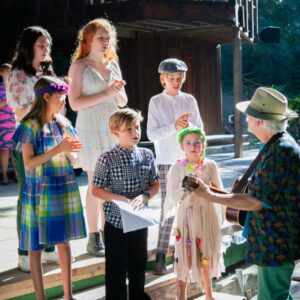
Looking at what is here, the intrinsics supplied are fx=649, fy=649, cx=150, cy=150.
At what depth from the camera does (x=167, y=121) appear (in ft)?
16.3

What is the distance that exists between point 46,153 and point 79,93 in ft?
3.02

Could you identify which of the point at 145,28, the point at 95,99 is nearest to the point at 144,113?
the point at 145,28

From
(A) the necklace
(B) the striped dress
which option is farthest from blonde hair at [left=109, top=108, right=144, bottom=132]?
(B) the striped dress

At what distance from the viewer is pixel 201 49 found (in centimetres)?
1692

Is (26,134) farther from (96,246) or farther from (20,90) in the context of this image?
(96,246)

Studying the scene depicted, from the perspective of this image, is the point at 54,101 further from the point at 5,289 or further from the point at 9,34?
the point at 9,34

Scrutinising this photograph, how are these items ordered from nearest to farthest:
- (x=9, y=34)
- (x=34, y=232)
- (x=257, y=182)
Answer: (x=257, y=182) < (x=34, y=232) < (x=9, y=34)

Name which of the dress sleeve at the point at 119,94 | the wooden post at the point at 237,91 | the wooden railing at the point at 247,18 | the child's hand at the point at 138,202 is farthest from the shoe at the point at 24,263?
the wooden railing at the point at 247,18

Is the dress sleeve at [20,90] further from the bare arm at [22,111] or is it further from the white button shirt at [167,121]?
the white button shirt at [167,121]

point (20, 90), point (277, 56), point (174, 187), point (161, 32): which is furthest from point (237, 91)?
point (277, 56)

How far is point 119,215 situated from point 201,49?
13.2 metres

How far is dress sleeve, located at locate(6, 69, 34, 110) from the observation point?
4.53 metres

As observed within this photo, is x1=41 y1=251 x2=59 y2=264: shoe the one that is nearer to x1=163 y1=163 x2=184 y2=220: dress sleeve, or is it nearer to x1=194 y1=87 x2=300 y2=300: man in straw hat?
x1=163 y1=163 x2=184 y2=220: dress sleeve

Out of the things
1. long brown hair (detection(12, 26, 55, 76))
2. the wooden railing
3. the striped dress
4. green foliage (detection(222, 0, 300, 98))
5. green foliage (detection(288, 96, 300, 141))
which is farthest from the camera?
green foliage (detection(222, 0, 300, 98))
